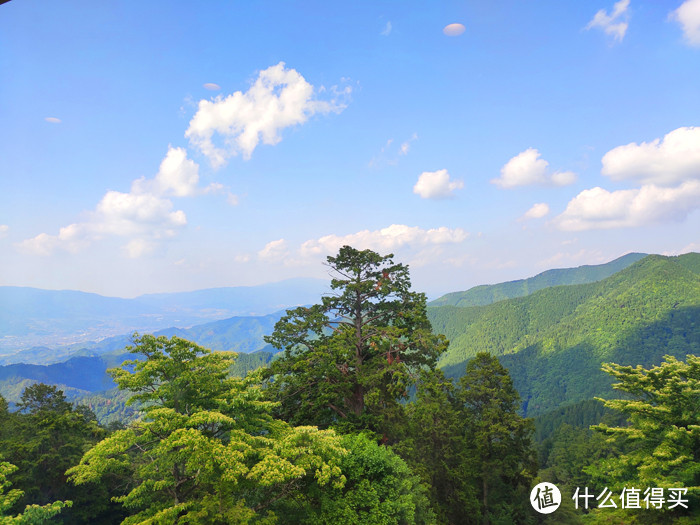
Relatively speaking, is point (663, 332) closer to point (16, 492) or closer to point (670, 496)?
point (670, 496)

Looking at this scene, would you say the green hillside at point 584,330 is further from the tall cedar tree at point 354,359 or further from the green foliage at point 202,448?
→ the green foliage at point 202,448

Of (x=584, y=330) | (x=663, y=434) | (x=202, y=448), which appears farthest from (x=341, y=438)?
(x=584, y=330)

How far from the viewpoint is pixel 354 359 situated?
16.8 meters

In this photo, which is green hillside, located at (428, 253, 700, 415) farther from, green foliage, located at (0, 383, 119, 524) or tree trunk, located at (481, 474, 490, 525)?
green foliage, located at (0, 383, 119, 524)

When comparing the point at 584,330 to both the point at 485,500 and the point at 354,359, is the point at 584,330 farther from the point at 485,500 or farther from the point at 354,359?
the point at 354,359

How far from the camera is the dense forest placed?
A: 9.05 metres

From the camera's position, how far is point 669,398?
40.7ft

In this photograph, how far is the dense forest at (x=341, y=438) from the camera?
9.05 metres

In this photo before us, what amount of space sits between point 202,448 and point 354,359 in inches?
361

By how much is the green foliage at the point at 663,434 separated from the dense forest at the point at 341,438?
57 mm

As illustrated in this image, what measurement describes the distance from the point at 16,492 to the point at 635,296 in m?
194

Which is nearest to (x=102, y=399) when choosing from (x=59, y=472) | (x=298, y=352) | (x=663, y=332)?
(x=59, y=472)

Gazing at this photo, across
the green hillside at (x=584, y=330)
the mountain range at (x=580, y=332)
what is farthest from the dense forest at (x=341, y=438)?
the green hillside at (x=584, y=330)

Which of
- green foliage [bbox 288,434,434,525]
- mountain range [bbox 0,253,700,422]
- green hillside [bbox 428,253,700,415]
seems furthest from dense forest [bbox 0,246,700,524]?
green hillside [bbox 428,253,700,415]
